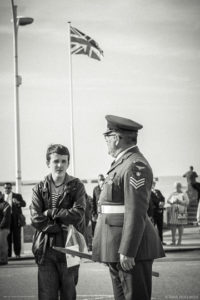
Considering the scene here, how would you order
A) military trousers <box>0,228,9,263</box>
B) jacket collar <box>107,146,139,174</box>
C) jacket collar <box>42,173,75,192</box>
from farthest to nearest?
military trousers <box>0,228,9,263</box>, jacket collar <box>42,173,75,192</box>, jacket collar <box>107,146,139,174</box>

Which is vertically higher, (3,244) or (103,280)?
(3,244)

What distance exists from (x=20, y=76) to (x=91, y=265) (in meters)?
7.59

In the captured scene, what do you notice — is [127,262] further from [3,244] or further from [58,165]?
[3,244]

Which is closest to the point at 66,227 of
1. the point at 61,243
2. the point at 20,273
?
the point at 61,243

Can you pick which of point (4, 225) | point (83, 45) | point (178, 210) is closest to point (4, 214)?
point (4, 225)

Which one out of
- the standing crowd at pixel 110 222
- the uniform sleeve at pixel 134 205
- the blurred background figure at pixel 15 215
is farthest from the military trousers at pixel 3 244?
the uniform sleeve at pixel 134 205

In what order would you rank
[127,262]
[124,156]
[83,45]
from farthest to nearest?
[83,45] < [124,156] < [127,262]

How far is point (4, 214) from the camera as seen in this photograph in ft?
44.3

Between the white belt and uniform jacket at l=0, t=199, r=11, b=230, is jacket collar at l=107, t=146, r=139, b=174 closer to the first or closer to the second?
the white belt

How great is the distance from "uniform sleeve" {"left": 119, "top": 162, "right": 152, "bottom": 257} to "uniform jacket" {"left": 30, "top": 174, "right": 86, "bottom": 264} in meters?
1.01

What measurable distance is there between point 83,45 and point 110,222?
18148 millimetres

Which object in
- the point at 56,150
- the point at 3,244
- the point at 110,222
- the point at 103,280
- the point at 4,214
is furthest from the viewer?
the point at 3,244

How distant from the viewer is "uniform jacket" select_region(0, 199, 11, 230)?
44.1ft

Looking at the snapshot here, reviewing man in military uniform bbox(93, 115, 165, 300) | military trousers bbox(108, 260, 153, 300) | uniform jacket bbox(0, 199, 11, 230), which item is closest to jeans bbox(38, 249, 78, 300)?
man in military uniform bbox(93, 115, 165, 300)
